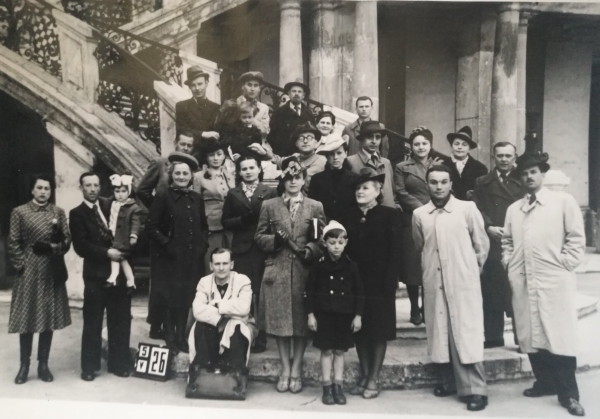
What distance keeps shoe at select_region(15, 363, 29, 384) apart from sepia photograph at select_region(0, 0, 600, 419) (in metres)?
0.02

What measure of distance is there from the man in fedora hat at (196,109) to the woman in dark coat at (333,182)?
1.22 meters

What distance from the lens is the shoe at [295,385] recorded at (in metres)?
4.11

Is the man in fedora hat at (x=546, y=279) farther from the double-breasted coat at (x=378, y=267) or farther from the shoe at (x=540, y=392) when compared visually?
the double-breasted coat at (x=378, y=267)

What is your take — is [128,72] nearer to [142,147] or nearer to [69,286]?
[142,147]

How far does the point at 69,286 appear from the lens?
19.7ft

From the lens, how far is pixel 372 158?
15.5 feet

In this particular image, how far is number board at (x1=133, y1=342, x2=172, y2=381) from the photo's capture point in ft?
14.1

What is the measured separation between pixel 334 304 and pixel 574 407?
173 cm

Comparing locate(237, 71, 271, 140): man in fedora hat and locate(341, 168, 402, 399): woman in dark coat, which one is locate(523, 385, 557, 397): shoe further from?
locate(237, 71, 271, 140): man in fedora hat

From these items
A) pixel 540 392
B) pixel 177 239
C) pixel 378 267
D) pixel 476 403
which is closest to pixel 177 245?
pixel 177 239

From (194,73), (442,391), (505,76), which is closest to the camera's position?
(442,391)

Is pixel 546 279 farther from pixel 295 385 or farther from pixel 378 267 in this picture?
pixel 295 385

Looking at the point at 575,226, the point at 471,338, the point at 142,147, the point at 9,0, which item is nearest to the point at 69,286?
the point at 142,147

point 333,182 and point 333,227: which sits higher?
point 333,182
